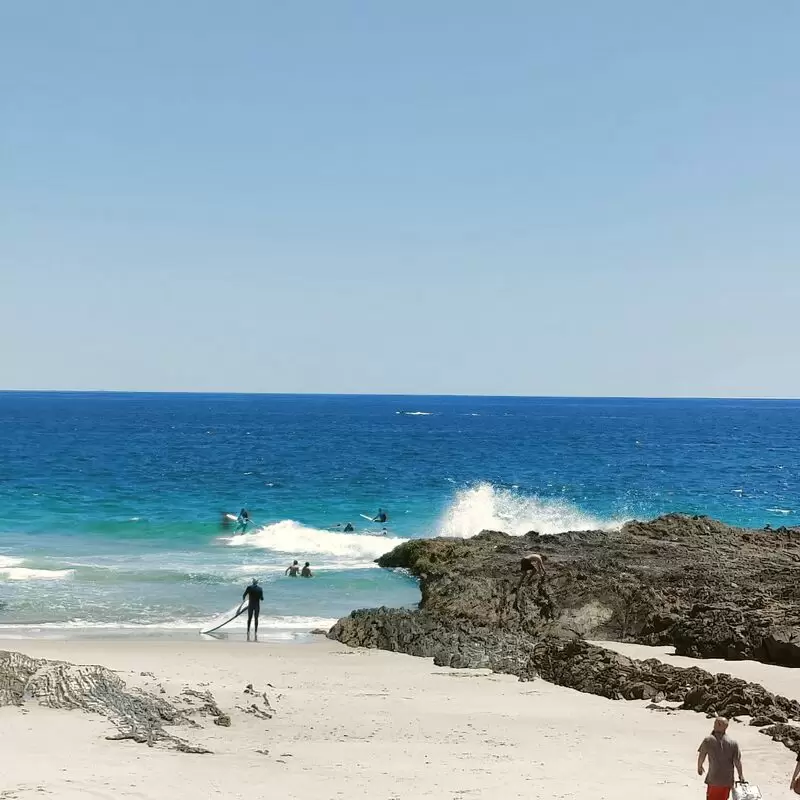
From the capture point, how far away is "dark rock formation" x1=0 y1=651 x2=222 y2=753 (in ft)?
40.8

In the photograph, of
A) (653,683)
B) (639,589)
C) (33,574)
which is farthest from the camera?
(33,574)

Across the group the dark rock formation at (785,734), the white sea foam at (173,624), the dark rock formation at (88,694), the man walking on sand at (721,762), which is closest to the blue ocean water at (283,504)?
the white sea foam at (173,624)

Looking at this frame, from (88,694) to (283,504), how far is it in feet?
109

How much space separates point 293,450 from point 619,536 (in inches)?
2275

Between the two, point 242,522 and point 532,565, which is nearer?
point 532,565

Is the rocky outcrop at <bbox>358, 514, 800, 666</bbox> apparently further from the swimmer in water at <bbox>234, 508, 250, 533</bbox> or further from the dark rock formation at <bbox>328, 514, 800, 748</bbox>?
the swimmer in water at <bbox>234, 508, 250, 533</bbox>

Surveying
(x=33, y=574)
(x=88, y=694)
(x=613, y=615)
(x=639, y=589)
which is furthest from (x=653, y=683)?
(x=33, y=574)

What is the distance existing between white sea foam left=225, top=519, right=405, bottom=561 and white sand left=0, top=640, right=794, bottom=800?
17.1 m

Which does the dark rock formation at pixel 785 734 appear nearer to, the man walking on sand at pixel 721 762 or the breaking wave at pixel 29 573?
the man walking on sand at pixel 721 762

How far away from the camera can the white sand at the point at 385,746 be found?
10.2 m

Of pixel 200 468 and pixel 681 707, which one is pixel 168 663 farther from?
pixel 200 468

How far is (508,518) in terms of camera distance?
39.5 metres

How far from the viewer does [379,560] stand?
3056 cm

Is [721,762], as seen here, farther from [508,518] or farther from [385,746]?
[508,518]
